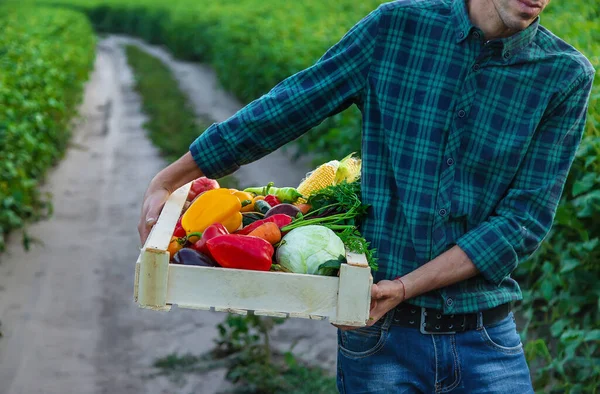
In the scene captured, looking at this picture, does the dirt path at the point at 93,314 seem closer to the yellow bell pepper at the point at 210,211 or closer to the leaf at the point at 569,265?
the leaf at the point at 569,265

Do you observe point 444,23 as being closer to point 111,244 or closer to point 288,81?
point 288,81

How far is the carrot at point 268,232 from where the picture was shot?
7.04 ft

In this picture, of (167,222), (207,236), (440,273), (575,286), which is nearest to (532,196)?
(440,273)

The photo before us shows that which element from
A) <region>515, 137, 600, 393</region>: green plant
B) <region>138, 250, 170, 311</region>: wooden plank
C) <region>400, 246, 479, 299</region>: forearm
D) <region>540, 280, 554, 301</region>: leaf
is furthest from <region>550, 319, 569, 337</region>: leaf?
<region>138, 250, 170, 311</region>: wooden plank

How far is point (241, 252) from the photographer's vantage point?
2.01m

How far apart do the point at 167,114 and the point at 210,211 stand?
12.4m

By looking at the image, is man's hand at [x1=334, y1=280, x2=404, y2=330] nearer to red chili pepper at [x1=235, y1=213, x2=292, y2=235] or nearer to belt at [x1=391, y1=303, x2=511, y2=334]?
belt at [x1=391, y1=303, x2=511, y2=334]

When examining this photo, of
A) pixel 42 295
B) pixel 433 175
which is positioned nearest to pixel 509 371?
pixel 433 175

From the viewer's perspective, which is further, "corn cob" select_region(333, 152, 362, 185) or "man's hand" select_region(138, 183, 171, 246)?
"corn cob" select_region(333, 152, 362, 185)

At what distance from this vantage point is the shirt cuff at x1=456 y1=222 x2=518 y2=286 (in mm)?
2152

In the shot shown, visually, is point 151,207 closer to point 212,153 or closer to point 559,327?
point 212,153

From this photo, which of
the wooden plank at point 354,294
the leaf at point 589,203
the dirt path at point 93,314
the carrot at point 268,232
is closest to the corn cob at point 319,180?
the carrot at point 268,232

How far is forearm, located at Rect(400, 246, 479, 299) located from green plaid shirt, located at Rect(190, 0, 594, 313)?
0.03m

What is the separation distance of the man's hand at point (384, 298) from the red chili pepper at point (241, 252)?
0.24 metres
